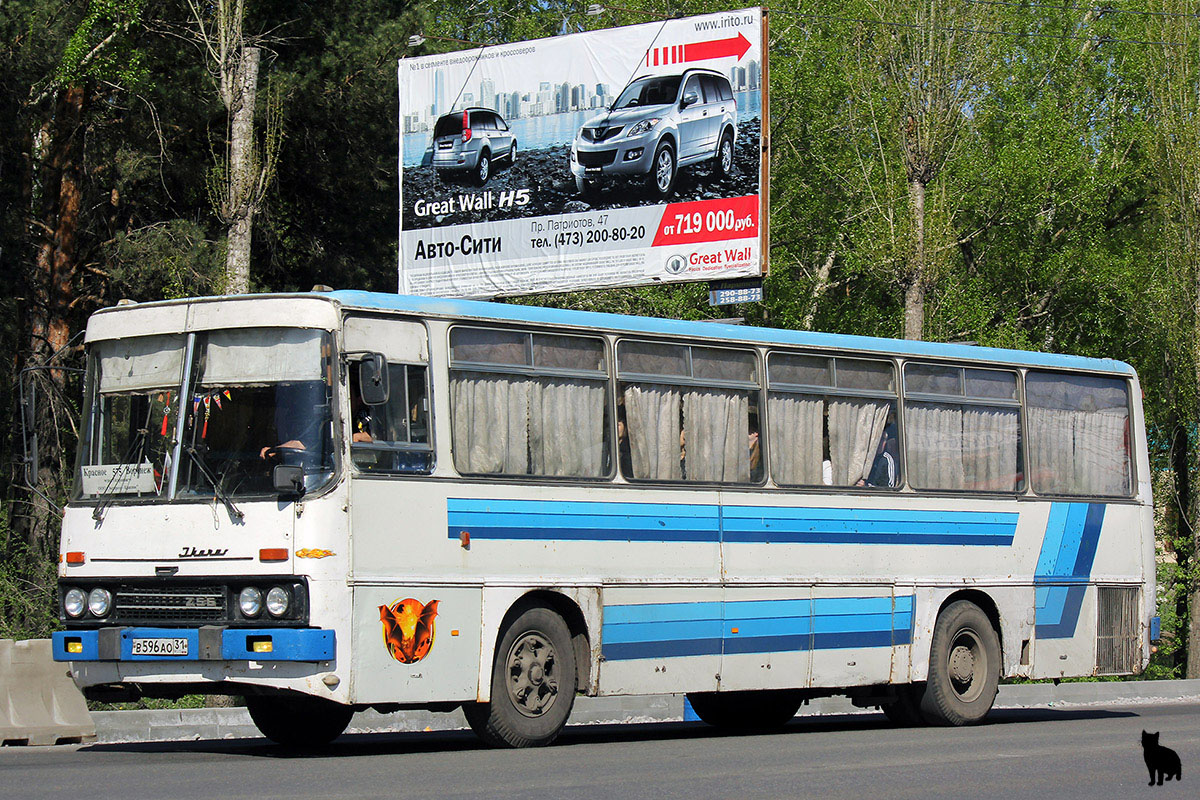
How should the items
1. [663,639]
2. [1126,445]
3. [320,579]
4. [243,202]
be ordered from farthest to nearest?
[243,202]
[1126,445]
[663,639]
[320,579]

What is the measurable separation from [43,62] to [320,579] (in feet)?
56.0

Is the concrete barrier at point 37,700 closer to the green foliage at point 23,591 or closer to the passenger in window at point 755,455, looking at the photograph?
the passenger in window at point 755,455

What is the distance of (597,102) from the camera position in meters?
24.4

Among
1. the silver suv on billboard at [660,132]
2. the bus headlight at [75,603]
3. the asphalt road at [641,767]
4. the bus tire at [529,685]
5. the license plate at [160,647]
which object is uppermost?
the silver suv on billboard at [660,132]

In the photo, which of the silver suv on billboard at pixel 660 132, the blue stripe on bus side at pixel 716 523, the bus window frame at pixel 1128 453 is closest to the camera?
the blue stripe on bus side at pixel 716 523

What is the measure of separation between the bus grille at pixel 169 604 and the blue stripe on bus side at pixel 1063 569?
8467mm

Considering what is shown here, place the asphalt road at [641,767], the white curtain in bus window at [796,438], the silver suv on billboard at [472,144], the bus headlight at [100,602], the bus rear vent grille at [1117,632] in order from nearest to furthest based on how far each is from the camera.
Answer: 1. the asphalt road at [641,767]
2. the bus headlight at [100,602]
3. the white curtain in bus window at [796,438]
4. the bus rear vent grille at [1117,632]
5. the silver suv on billboard at [472,144]

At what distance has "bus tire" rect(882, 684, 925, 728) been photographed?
51.3 feet

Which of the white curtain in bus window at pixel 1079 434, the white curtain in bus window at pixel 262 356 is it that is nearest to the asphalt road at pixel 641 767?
the white curtain in bus window at pixel 262 356

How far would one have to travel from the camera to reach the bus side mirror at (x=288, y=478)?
11016 mm

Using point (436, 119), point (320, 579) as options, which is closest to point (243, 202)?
point (436, 119)

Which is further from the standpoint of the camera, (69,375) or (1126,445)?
(69,375)

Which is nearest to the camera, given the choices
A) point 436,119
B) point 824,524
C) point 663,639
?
point 663,639

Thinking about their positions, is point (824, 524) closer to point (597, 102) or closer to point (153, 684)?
point (153, 684)
